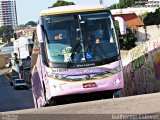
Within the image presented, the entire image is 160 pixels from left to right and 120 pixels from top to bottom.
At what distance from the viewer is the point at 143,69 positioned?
18.8m

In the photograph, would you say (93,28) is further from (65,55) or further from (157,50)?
(157,50)

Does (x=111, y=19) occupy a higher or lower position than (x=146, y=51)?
higher

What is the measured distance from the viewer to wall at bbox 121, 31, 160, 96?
17672 mm

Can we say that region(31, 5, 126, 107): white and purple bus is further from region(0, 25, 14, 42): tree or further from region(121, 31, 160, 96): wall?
region(0, 25, 14, 42): tree

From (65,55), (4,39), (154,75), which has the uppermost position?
(65,55)

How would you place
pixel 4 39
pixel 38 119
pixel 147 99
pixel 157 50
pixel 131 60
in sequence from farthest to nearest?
pixel 4 39 → pixel 131 60 → pixel 157 50 → pixel 147 99 → pixel 38 119

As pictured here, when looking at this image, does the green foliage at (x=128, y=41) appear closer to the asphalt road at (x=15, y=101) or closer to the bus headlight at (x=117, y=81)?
the asphalt road at (x=15, y=101)

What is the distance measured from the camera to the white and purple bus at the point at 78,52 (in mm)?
13656

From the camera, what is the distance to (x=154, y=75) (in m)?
17.8

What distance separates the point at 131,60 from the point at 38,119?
36.9 feet

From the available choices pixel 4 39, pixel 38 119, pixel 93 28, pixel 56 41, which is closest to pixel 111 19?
pixel 93 28

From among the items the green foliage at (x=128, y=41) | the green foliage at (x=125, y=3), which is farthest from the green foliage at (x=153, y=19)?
the green foliage at (x=125, y=3)

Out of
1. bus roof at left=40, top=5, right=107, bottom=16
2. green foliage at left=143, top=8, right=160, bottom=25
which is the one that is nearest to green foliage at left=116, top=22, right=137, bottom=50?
green foliage at left=143, top=8, right=160, bottom=25

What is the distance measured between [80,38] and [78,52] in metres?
0.45
